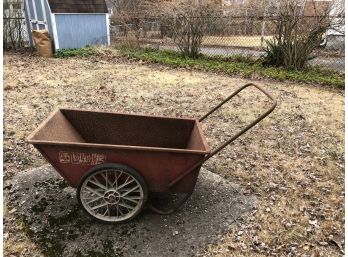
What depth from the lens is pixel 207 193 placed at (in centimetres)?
386

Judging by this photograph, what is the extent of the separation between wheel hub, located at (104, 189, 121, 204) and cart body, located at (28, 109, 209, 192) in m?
0.30

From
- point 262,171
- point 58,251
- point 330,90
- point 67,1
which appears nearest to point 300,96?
point 330,90

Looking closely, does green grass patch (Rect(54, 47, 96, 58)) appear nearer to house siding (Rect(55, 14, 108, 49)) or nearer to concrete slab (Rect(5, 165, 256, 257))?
house siding (Rect(55, 14, 108, 49))

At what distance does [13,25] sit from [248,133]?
39.2 ft

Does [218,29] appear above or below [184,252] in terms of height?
above

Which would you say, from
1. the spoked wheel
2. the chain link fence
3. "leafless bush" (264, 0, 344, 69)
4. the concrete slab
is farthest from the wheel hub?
the chain link fence

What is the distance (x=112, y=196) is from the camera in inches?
124

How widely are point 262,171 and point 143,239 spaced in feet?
6.74

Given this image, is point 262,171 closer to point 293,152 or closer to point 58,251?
point 293,152

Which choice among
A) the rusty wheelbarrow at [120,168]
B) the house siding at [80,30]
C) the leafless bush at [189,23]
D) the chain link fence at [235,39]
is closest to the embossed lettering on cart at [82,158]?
the rusty wheelbarrow at [120,168]

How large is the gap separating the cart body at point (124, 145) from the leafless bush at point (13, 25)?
11.6 metres

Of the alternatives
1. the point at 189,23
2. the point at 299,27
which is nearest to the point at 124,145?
the point at 299,27

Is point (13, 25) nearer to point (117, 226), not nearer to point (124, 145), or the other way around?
point (124, 145)

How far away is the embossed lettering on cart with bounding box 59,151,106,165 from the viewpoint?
9.71ft
